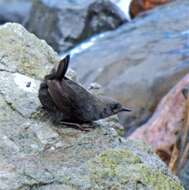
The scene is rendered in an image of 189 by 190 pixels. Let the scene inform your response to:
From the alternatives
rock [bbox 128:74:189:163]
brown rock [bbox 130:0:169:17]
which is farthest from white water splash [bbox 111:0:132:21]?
rock [bbox 128:74:189:163]

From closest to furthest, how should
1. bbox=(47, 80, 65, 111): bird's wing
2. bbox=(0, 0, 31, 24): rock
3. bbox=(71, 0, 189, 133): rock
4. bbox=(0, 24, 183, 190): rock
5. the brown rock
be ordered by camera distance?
1. bbox=(0, 24, 183, 190): rock
2. bbox=(47, 80, 65, 111): bird's wing
3. bbox=(71, 0, 189, 133): rock
4. the brown rock
5. bbox=(0, 0, 31, 24): rock

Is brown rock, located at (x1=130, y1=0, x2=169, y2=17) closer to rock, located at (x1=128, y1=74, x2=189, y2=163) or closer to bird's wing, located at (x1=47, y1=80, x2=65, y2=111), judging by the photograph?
rock, located at (x1=128, y1=74, x2=189, y2=163)

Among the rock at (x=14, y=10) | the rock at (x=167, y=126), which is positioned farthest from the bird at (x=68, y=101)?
the rock at (x=14, y=10)

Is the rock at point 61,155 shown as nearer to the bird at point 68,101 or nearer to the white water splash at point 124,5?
the bird at point 68,101

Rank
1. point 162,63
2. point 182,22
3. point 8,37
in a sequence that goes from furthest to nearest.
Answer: point 182,22, point 162,63, point 8,37

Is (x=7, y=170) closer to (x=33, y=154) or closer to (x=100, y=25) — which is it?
(x=33, y=154)

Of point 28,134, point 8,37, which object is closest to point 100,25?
point 8,37

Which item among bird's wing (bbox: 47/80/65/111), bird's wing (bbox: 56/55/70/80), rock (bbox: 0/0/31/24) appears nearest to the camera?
bird's wing (bbox: 56/55/70/80)
